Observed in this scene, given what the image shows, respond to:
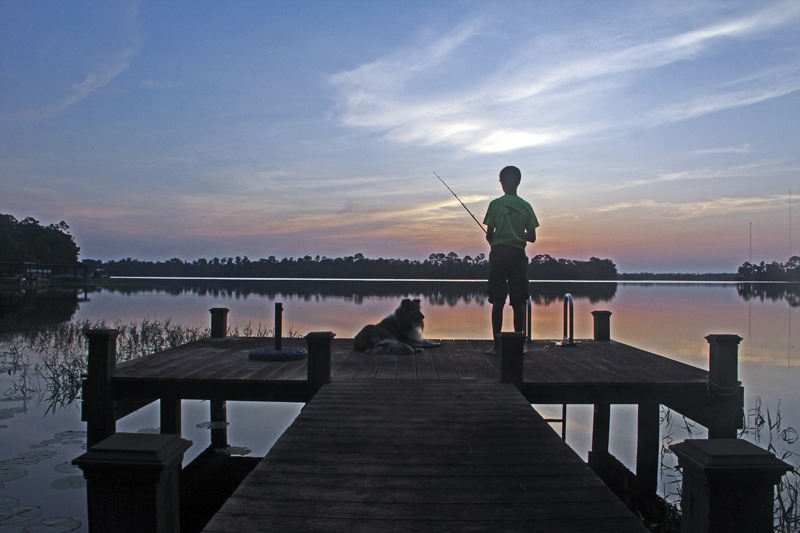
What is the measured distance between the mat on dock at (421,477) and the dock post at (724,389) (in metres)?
2.22

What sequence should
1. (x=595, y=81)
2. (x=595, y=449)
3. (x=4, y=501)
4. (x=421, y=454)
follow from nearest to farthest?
1. (x=421, y=454)
2. (x=4, y=501)
3. (x=595, y=449)
4. (x=595, y=81)

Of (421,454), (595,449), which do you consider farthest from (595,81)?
(421,454)

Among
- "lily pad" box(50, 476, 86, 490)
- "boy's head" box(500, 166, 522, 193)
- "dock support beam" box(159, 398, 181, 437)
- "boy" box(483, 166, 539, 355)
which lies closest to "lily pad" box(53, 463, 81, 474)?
"lily pad" box(50, 476, 86, 490)

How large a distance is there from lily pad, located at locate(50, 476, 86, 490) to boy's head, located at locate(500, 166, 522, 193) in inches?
240

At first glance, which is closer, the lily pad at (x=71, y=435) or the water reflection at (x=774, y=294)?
the lily pad at (x=71, y=435)

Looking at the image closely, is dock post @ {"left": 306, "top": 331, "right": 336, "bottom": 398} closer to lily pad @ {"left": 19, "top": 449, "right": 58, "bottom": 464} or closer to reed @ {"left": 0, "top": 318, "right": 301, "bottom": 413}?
lily pad @ {"left": 19, "top": 449, "right": 58, "bottom": 464}

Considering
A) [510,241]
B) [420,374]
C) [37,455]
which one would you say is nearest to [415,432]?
[420,374]

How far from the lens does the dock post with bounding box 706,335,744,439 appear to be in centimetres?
459

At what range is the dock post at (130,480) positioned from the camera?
1916mm

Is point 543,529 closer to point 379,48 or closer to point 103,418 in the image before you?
point 103,418

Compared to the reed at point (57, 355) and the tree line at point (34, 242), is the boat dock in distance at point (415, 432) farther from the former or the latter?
the tree line at point (34, 242)

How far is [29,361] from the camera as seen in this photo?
11.2m

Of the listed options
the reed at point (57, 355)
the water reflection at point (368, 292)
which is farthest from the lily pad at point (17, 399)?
the water reflection at point (368, 292)

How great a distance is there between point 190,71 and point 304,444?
43.3ft
